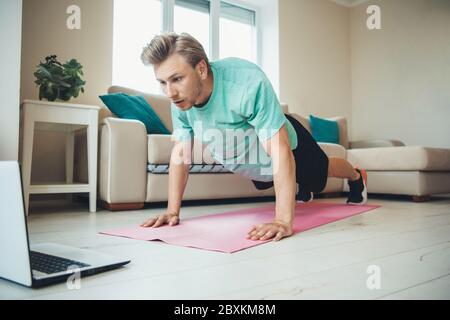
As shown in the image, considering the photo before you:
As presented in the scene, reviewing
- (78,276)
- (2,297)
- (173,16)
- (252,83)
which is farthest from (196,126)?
(173,16)

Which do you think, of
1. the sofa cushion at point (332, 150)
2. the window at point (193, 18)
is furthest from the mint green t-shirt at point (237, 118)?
the window at point (193, 18)

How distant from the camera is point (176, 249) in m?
1.04

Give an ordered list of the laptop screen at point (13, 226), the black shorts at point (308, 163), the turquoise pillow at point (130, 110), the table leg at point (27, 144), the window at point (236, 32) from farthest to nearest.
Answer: the window at point (236, 32)
the turquoise pillow at point (130, 110)
the table leg at point (27, 144)
the black shorts at point (308, 163)
the laptop screen at point (13, 226)

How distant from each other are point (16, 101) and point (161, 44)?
3.32ft

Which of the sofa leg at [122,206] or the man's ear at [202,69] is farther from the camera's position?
the sofa leg at [122,206]

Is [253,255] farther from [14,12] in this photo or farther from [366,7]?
[366,7]

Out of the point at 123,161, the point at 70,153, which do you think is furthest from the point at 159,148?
the point at 70,153

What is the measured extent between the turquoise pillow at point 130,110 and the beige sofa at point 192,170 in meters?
0.10

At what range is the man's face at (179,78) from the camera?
1.21 meters

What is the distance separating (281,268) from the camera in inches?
32.3

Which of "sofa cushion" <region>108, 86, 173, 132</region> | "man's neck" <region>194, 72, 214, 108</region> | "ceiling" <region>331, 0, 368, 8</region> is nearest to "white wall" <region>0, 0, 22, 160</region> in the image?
"sofa cushion" <region>108, 86, 173, 132</region>

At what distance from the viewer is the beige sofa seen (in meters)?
2.08

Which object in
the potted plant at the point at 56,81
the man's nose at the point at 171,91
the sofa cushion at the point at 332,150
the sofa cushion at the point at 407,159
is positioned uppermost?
the potted plant at the point at 56,81

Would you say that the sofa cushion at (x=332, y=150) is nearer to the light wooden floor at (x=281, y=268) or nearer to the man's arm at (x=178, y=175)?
the light wooden floor at (x=281, y=268)
